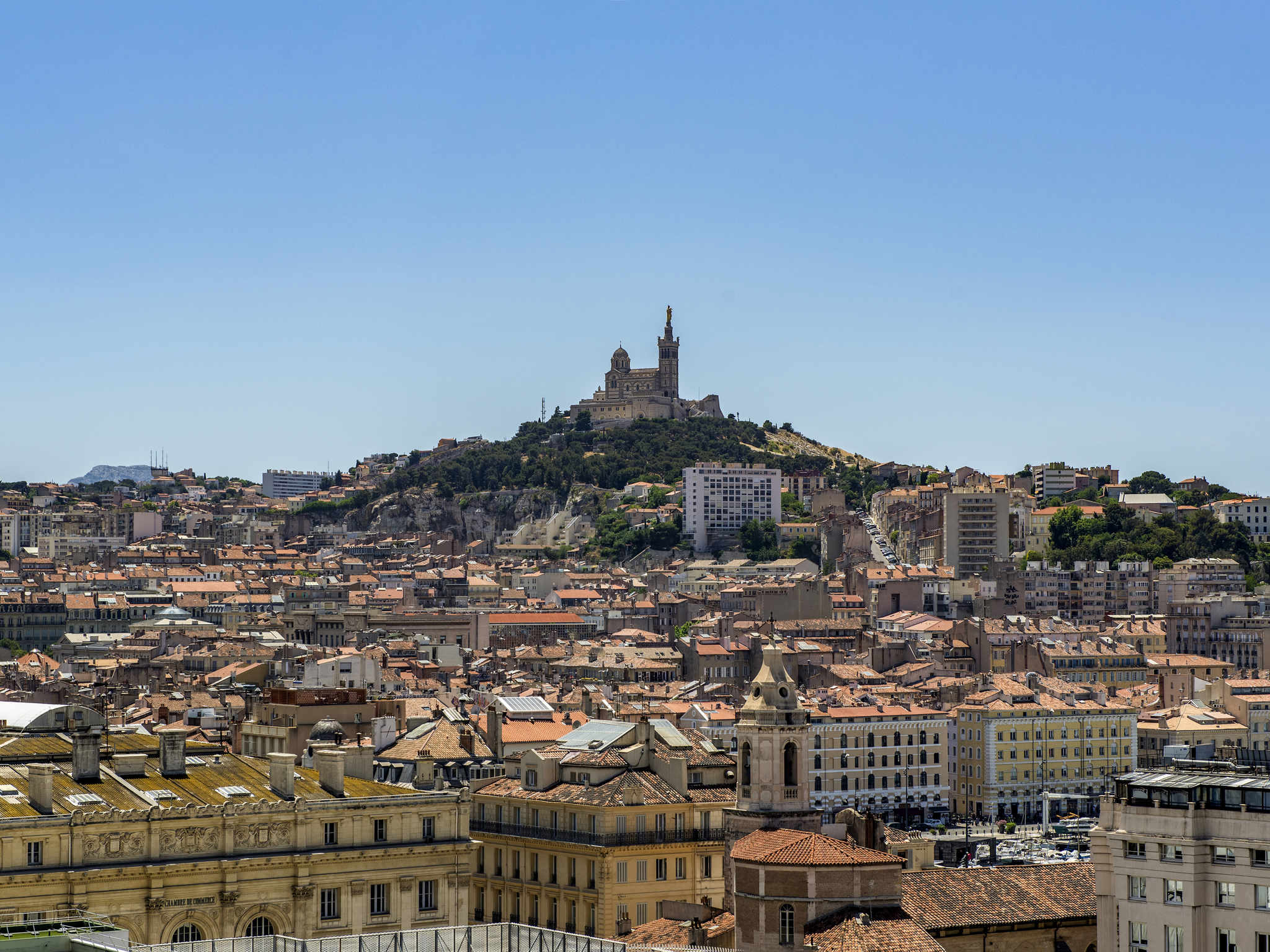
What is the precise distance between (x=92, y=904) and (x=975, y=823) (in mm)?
66204

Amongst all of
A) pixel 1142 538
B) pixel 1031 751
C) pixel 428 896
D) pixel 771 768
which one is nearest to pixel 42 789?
pixel 428 896

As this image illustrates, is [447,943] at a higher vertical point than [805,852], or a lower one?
lower

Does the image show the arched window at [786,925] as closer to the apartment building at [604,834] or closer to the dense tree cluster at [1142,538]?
the apartment building at [604,834]

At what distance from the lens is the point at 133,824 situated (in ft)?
132

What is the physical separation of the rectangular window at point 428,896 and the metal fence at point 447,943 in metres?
9.85

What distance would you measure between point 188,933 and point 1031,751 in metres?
70.0

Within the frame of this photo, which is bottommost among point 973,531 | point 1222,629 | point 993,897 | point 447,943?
point 993,897

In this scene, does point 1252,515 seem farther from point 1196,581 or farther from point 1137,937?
point 1137,937

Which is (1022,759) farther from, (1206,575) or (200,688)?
(1206,575)

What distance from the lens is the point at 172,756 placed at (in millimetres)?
44250

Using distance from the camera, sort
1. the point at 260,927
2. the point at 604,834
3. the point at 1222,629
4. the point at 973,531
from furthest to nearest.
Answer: the point at 973,531, the point at 1222,629, the point at 604,834, the point at 260,927

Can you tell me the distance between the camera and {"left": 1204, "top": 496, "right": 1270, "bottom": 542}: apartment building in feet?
623

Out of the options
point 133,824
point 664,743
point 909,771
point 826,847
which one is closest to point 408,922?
point 133,824

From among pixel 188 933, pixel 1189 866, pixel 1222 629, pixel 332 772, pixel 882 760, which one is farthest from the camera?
pixel 1222 629
